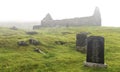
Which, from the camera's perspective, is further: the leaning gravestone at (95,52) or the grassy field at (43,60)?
the leaning gravestone at (95,52)

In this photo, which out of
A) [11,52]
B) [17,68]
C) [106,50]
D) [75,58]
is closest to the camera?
[17,68]

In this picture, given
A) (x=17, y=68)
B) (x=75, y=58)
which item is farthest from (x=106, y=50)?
(x=17, y=68)

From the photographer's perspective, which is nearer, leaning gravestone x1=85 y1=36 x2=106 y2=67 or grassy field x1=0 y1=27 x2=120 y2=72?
grassy field x1=0 y1=27 x2=120 y2=72

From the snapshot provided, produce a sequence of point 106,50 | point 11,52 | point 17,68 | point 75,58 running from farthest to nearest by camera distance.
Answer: point 106,50, point 11,52, point 75,58, point 17,68

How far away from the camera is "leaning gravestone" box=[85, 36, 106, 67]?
85.5 feet

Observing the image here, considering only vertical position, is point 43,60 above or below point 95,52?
below

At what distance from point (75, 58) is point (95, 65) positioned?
15.5 feet

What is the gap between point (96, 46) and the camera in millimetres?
26516

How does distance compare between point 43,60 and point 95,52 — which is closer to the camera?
point 95,52

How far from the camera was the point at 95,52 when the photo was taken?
86.8 ft

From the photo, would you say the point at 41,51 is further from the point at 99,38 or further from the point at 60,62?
the point at 99,38

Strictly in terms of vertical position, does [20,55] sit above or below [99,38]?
below

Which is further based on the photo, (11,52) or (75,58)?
(11,52)

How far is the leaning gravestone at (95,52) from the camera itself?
85.5ft
